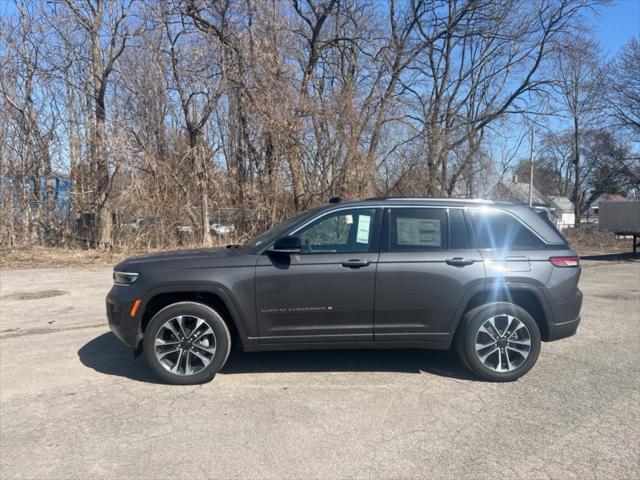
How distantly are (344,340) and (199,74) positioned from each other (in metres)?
13.3

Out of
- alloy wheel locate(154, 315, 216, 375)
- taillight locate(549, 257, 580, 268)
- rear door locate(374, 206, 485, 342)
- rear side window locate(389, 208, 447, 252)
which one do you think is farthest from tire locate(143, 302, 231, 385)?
taillight locate(549, 257, 580, 268)

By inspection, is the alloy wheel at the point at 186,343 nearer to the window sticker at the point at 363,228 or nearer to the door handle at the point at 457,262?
the window sticker at the point at 363,228

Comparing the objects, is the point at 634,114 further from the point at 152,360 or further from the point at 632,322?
the point at 152,360

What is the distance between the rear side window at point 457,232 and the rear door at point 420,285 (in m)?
0.02

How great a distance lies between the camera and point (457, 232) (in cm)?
509

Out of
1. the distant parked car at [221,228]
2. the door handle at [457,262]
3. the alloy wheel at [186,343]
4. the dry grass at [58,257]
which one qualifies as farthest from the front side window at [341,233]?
the distant parked car at [221,228]

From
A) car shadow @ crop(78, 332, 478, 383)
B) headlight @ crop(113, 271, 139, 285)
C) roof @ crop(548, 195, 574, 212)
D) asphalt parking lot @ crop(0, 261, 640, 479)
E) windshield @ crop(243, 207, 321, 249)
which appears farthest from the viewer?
roof @ crop(548, 195, 574, 212)

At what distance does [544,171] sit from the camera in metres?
75.2

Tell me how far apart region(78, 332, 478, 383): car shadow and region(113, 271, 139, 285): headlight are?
96 cm

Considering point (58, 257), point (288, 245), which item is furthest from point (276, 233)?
point (58, 257)

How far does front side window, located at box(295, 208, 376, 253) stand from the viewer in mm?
4977

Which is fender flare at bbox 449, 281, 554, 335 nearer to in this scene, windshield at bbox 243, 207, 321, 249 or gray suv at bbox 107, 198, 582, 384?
gray suv at bbox 107, 198, 582, 384

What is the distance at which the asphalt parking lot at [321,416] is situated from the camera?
3408 mm

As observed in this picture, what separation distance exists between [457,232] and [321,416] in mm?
2256
